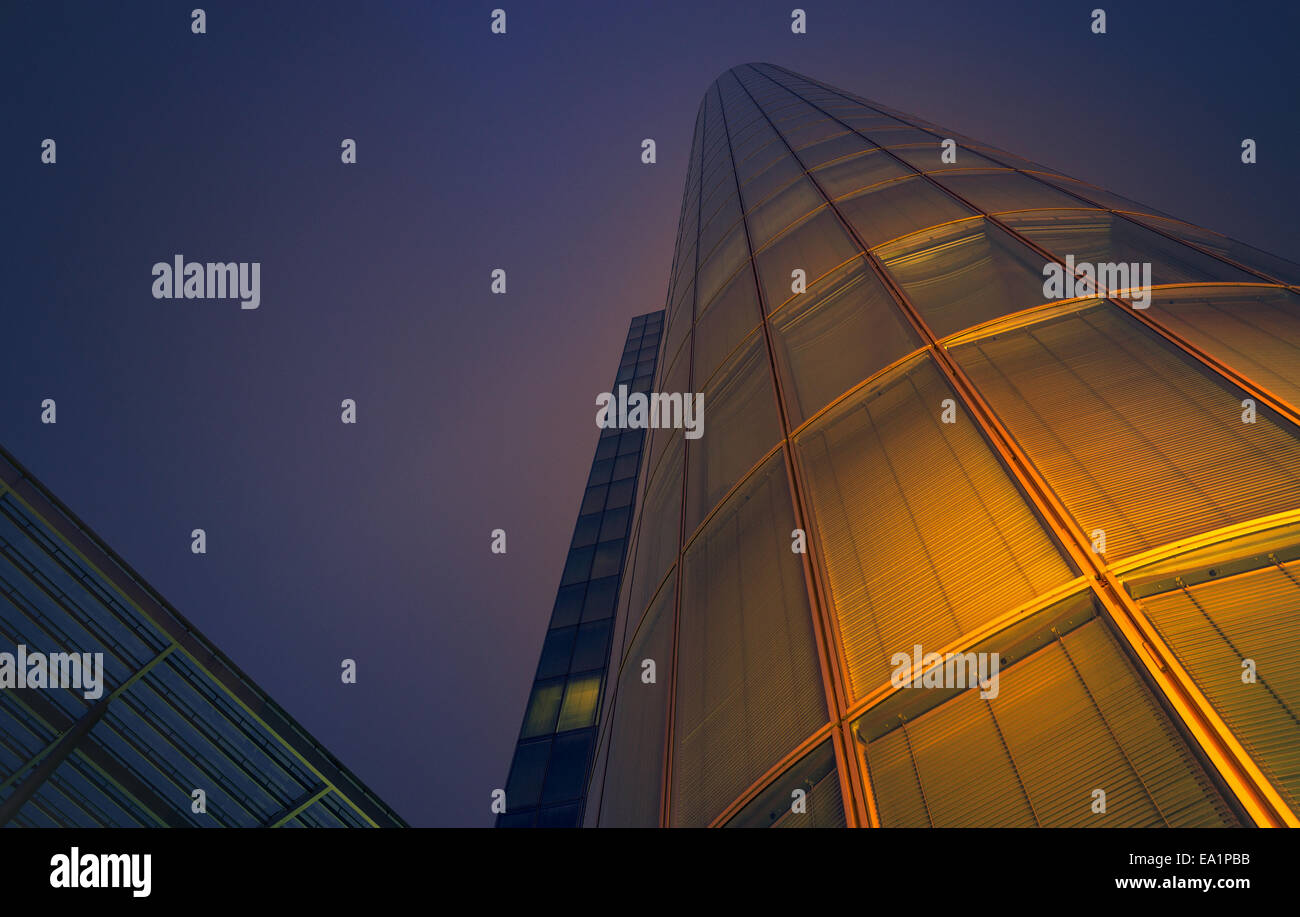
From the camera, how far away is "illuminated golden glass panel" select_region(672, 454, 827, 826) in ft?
16.6

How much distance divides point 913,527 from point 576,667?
61.7ft

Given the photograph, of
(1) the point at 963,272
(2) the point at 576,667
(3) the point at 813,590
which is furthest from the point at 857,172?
(2) the point at 576,667

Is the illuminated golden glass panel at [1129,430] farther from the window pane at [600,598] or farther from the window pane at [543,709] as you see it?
the window pane at [600,598]

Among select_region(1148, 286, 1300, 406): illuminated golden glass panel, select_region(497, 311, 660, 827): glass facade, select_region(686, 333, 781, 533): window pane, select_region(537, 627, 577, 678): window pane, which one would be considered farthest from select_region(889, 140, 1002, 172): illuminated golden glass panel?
select_region(537, 627, 577, 678): window pane

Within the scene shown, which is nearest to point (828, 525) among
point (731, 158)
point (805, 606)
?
point (805, 606)

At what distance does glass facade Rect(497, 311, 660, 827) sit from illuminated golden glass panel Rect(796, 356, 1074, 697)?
150 inches

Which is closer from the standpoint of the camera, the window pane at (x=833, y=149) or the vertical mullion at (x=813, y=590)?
the vertical mullion at (x=813, y=590)

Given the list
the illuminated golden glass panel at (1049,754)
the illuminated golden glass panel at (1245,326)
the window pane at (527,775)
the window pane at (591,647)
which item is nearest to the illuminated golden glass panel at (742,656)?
the illuminated golden glass panel at (1049,754)

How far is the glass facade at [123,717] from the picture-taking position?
547 inches

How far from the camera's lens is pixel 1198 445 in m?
5.14

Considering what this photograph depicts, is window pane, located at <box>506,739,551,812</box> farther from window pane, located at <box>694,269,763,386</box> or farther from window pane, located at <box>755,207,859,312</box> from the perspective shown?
window pane, located at <box>755,207,859,312</box>

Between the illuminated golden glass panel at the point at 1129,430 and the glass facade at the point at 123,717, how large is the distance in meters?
15.1

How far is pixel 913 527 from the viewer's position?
226 inches

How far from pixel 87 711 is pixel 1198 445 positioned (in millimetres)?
18757
